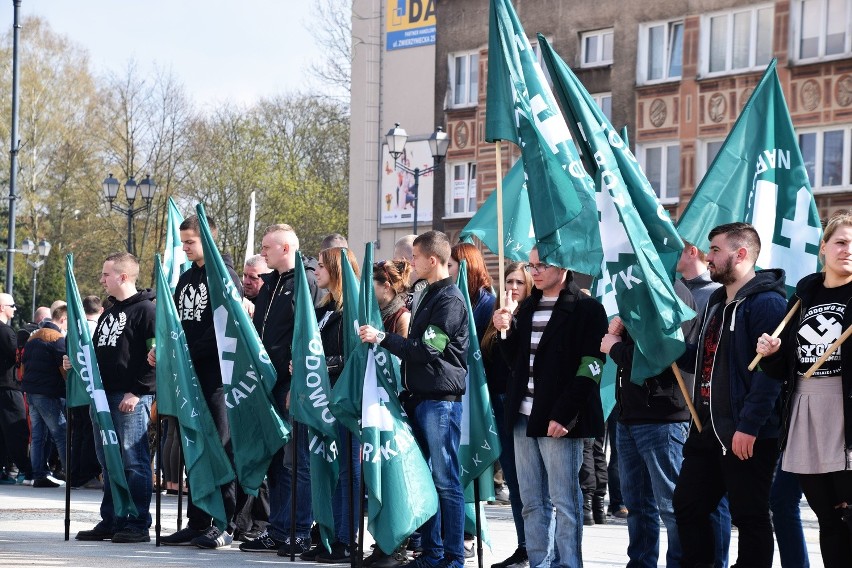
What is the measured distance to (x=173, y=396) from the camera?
10336mm

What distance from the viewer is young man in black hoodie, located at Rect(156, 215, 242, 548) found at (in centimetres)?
1044

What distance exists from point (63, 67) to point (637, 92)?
28657mm

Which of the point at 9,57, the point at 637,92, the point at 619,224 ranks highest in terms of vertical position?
the point at 9,57

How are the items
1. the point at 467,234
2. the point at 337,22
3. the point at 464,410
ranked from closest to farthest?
the point at 464,410 → the point at 467,234 → the point at 337,22

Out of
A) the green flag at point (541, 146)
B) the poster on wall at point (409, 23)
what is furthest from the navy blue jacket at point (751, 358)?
the poster on wall at point (409, 23)

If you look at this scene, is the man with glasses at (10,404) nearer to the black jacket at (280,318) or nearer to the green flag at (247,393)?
the black jacket at (280,318)

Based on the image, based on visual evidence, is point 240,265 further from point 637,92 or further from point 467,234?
point 467,234

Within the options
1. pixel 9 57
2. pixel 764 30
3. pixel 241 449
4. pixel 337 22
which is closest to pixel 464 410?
pixel 241 449

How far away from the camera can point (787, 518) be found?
25.2 ft

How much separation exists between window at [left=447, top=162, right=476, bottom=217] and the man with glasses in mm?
22303

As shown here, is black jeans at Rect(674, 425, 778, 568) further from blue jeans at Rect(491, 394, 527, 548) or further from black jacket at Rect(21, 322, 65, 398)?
black jacket at Rect(21, 322, 65, 398)

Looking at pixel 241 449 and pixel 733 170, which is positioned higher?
pixel 733 170

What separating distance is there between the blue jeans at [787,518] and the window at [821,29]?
23.7 m

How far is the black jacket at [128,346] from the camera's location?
1067cm
